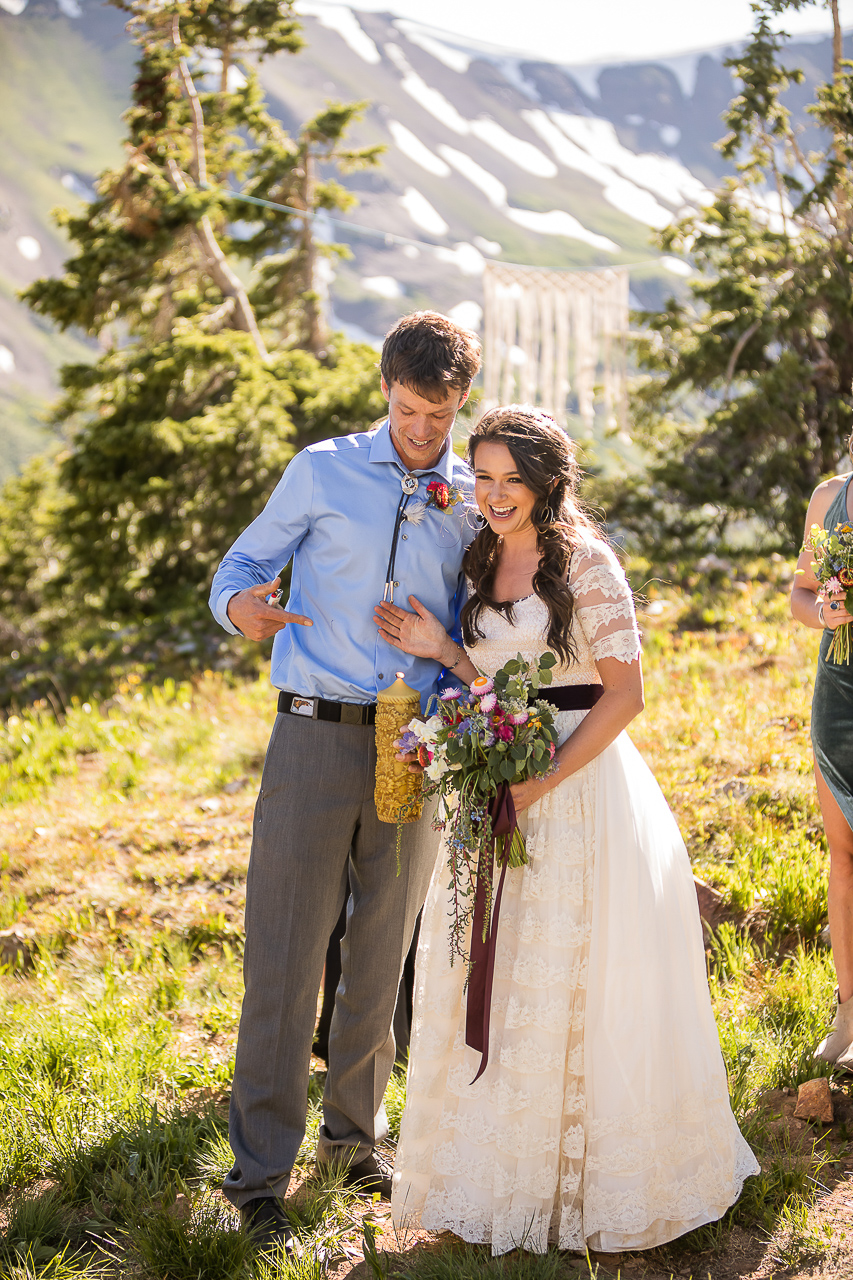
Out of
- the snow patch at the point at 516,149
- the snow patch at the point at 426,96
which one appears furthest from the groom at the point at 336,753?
the snow patch at the point at 426,96

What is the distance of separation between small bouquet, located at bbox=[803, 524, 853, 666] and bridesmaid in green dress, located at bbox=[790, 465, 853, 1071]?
80 millimetres

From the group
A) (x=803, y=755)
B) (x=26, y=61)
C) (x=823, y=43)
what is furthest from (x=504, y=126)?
(x=26, y=61)

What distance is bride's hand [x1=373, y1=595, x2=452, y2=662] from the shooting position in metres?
2.94

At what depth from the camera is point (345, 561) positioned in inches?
120

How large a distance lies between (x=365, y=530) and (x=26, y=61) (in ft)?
785

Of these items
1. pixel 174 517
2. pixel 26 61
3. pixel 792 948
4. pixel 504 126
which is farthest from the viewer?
pixel 26 61

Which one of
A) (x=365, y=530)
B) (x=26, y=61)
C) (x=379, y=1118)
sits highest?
(x=26, y=61)

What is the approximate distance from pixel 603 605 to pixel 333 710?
0.85 m

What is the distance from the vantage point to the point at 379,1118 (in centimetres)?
333

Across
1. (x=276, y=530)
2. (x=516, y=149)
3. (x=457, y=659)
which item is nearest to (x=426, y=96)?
(x=516, y=149)

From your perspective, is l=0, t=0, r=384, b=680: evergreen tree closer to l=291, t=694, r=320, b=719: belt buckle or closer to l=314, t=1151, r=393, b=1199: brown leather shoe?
l=291, t=694, r=320, b=719: belt buckle

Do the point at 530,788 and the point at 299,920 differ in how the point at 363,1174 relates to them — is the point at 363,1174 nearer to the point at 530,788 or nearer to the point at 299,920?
the point at 299,920

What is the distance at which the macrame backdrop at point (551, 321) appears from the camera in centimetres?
1109

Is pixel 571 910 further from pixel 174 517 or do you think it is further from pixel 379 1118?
pixel 174 517
